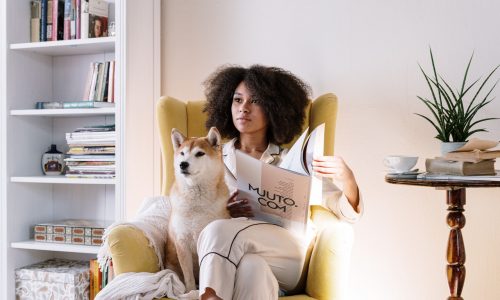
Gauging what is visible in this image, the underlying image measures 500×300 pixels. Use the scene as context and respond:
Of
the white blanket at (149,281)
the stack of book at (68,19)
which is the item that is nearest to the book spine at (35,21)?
the stack of book at (68,19)

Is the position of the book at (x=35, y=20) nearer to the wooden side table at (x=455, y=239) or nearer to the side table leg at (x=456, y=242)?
the wooden side table at (x=455, y=239)

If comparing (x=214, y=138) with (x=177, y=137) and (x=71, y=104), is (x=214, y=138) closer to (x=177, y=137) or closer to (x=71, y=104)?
(x=177, y=137)

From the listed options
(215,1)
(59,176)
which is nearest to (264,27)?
(215,1)

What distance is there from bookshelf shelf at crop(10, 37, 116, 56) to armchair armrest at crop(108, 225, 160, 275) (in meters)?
1.08

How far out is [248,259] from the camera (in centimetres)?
160

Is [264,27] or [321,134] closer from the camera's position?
[321,134]

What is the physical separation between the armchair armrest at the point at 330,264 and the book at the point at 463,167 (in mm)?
443

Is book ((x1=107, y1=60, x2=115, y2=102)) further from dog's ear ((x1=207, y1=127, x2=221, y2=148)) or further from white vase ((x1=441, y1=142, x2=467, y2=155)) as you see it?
white vase ((x1=441, y1=142, x2=467, y2=155))

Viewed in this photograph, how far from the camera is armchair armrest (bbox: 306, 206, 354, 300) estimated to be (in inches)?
66.8

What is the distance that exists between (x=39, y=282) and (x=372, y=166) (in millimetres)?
1566

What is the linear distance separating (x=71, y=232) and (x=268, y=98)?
120 cm

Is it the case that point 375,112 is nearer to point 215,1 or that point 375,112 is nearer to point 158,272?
point 215,1

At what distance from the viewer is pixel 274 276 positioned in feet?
5.48

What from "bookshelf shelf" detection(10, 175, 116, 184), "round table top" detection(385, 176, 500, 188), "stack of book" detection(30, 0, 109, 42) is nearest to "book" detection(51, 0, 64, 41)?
"stack of book" detection(30, 0, 109, 42)
